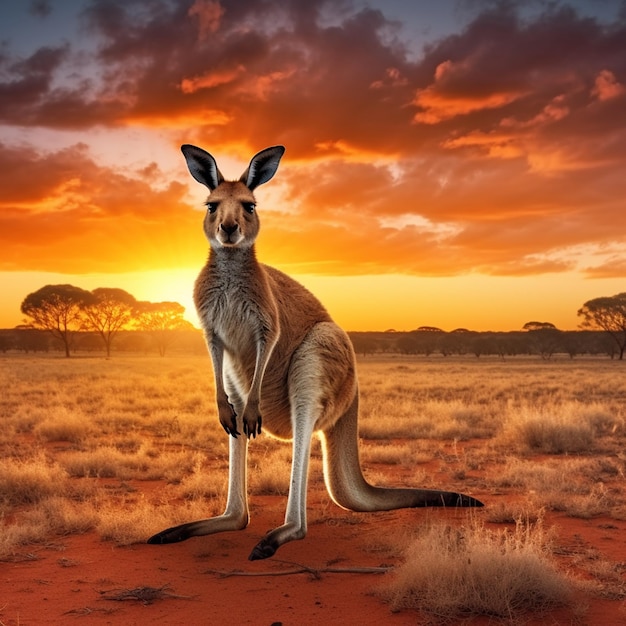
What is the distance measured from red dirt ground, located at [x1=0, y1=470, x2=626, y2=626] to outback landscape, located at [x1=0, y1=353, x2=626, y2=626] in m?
0.02

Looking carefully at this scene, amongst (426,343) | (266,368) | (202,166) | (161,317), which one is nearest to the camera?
(202,166)

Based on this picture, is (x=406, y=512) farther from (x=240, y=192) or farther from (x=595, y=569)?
(x=240, y=192)

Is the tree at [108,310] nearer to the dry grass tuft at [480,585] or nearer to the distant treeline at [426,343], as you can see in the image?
the distant treeline at [426,343]

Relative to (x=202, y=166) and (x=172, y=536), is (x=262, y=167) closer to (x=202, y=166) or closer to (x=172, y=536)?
(x=202, y=166)

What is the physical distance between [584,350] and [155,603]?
81.6m

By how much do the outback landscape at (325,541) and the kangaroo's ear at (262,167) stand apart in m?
3.11

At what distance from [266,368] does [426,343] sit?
85158mm

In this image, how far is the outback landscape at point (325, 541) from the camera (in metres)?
4.61

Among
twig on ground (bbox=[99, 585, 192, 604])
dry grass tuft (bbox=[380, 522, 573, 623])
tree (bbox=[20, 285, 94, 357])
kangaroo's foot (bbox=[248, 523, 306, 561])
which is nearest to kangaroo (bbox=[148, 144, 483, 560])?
kangaroo's foot (bbox=[248, 523, 306, 561])

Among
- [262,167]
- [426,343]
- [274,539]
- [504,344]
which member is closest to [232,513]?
[274,539]

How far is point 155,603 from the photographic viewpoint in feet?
15.7

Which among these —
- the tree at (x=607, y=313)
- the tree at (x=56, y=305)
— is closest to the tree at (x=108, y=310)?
the tree at (x=56, y=305)

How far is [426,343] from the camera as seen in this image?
89688 mm

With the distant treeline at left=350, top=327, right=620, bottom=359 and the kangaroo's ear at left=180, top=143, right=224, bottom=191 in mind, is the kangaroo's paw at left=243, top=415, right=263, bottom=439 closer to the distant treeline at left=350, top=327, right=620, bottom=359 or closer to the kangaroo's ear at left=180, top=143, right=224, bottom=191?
the kangaroo's ear at left=180, top=143, right=224, bottom=191
